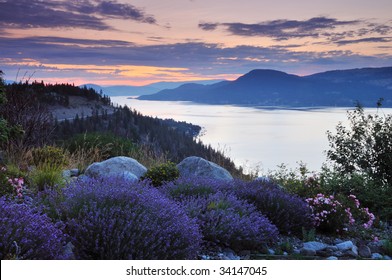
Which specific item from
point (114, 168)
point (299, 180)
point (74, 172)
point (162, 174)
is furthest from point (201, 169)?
point (74, 172)

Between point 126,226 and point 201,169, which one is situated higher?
point 126,226

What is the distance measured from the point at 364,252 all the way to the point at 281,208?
3.91ft

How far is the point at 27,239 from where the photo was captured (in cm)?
401

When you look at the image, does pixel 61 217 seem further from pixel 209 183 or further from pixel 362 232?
pixel 362 232

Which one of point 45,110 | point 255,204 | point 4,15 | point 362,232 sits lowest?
point 362,232

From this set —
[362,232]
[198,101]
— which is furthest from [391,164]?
[198,101]

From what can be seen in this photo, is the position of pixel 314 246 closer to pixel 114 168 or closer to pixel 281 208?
pixel 281 208

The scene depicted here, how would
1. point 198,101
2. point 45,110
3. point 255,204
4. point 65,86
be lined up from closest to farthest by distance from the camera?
1. point 255,204
2. point 45,110
3. point 198,101
4. point 65,86

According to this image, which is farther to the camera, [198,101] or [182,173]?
[198,101]

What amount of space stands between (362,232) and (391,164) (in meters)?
4.20

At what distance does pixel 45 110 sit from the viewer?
1445 cm

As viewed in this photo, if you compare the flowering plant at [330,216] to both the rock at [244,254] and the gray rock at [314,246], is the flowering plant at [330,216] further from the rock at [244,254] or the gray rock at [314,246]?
the rock at [244,254]

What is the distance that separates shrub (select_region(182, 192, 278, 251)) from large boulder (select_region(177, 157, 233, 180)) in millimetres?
3579

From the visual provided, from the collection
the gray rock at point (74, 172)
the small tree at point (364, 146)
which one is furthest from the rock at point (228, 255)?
the small tree at point (364, 146)
